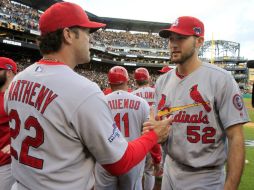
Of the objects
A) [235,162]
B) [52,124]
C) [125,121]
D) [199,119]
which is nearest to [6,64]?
[125,121]

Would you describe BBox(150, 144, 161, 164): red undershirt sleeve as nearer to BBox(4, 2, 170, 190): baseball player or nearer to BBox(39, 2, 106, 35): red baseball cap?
BBox(4, 2, 170, 190): baseball player

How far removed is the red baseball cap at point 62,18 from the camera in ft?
6.08

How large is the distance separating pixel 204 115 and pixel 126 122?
7.68 feet

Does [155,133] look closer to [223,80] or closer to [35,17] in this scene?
[223,80]

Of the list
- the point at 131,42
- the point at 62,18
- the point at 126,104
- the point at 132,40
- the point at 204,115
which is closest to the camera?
the point at 62,18

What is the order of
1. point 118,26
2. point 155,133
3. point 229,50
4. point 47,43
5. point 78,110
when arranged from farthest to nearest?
point 229,50 < point 118,26 < point 155,133 < point 47,43 < point 78,110

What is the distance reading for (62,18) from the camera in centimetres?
185

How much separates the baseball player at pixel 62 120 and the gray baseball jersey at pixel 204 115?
24.5 inches

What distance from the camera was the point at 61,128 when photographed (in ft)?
5.56

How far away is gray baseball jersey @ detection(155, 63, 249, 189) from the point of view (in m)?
2.30

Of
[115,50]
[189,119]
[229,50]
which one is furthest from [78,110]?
[229,50]

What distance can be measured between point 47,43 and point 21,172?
2.72 ft

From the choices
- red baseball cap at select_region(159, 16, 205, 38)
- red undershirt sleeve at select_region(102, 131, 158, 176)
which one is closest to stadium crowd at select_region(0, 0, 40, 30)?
red baseball cap at select_region(159, 16, 205, 38)

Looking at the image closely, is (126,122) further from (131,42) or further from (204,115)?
(131,42)
